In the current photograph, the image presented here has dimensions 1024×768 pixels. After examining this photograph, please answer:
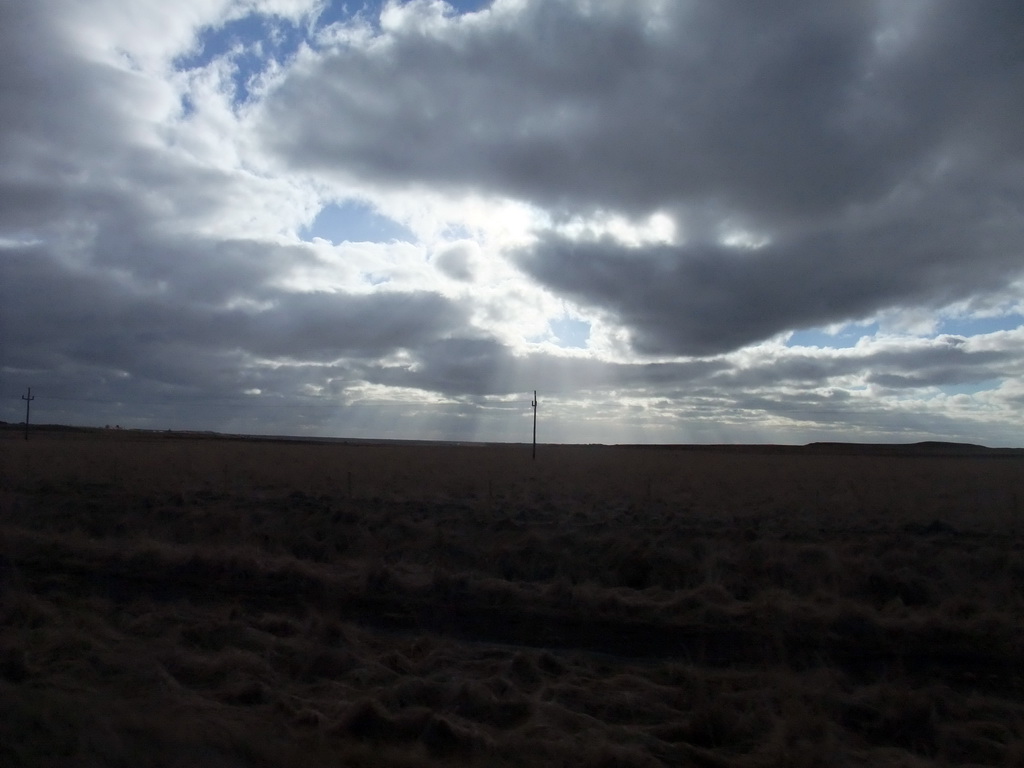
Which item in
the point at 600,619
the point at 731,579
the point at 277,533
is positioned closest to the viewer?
the point at 600,619

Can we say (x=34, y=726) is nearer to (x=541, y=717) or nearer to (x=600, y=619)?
(x=541, y=717)

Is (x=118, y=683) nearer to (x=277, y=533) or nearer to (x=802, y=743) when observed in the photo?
(x=802, y=743)

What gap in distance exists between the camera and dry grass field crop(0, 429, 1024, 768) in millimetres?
6062

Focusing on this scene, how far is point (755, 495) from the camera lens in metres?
27.0

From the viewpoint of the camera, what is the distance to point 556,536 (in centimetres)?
1642

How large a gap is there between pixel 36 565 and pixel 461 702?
1087cm

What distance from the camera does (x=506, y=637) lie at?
9898 millimetres

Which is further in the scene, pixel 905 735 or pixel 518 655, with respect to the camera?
pixel 518 655

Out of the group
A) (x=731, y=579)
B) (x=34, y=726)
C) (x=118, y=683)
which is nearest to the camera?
(x=34, y=726)

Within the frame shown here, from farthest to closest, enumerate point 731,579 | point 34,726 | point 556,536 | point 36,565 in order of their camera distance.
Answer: point 556,536, point 36,565, point 731,579, point 34,726

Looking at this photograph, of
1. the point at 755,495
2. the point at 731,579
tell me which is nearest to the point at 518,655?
the point at 731,579

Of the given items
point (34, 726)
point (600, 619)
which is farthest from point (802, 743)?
point (34, 726)

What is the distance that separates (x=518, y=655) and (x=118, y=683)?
13.7 feet

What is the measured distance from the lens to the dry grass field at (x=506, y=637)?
6.06 metres
